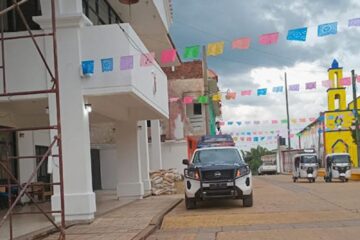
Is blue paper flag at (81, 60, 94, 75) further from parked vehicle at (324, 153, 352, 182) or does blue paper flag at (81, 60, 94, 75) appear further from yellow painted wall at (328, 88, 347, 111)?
yellow painted wall at (328, 88, 347, 111)

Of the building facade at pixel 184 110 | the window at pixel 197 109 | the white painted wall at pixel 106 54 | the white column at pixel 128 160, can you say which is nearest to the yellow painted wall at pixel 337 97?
the building facade at pixel 184 110

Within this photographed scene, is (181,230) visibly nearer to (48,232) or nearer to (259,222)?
(259,222)

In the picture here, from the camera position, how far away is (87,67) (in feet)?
48.5

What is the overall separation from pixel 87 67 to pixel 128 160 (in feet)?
27.7

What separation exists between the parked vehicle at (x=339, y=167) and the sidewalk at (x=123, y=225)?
19915 millimetres

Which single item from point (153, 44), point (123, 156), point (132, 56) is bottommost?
point (123, 156)

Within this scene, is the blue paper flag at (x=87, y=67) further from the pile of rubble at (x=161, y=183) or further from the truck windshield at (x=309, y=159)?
the truck windshield at (x=309, y=159)

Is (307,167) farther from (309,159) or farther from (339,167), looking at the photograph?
(339,167)

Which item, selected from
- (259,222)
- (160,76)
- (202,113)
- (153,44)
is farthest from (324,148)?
(259,222)

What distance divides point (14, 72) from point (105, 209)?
564 cm

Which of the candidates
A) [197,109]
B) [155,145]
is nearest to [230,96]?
[155,145]

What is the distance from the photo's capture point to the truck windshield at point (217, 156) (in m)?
19.2

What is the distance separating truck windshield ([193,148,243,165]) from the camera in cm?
1919

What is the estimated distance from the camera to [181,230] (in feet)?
44.4
